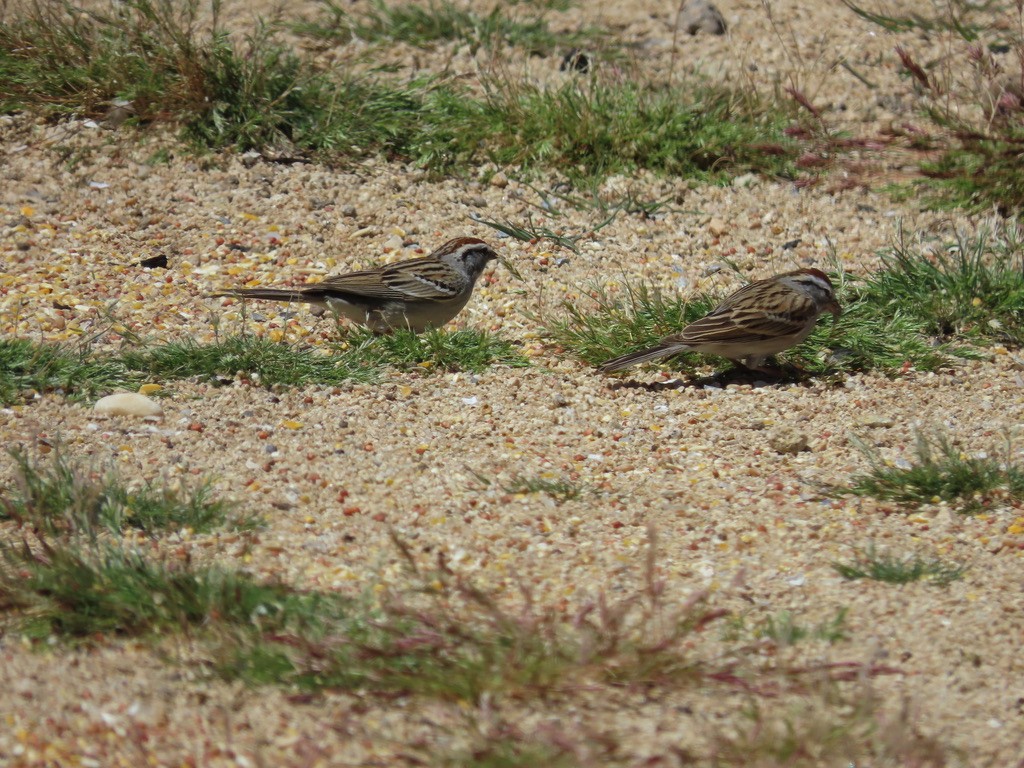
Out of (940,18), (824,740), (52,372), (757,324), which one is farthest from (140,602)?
(940,18)

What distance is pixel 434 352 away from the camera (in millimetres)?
6848

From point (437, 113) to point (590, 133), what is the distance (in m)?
1.07

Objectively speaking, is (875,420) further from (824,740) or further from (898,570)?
(824,740)

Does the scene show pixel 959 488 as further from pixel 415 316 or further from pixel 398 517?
pixel 415 316

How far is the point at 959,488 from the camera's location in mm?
5391

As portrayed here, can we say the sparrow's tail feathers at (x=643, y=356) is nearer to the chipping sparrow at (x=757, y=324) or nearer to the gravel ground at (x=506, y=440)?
the chipping sparrow at (x=757, y=324)

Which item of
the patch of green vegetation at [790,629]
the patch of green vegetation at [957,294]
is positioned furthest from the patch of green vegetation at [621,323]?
the patch of green vegetation at [790,629]

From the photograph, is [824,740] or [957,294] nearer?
[824,740]

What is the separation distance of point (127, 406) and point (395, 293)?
5.56 feet

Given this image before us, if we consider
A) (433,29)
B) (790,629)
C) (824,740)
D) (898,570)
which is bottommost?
(898,570)

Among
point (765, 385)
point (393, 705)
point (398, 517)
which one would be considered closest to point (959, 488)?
point (765, 385)

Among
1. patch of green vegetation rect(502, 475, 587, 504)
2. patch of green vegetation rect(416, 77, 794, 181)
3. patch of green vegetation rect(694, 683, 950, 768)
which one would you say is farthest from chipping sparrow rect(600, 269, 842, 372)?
patch of green vegetation rect(694, 683, 950, 768)

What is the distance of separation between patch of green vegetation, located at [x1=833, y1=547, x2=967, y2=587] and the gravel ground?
0.06 m

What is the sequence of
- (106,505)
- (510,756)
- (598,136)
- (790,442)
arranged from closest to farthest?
1. (510,756)
2. (106,505)
3. (790,442)
4. (598,136)
